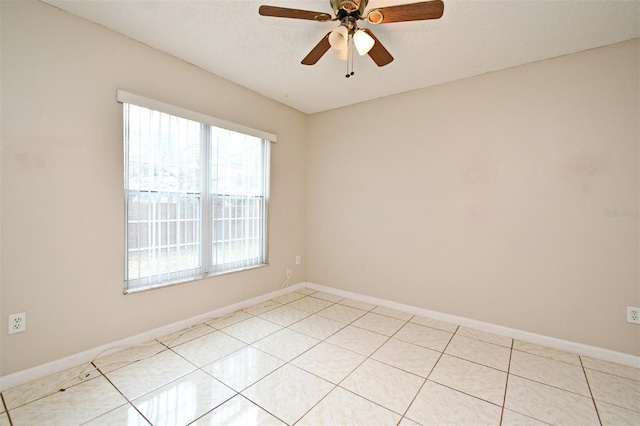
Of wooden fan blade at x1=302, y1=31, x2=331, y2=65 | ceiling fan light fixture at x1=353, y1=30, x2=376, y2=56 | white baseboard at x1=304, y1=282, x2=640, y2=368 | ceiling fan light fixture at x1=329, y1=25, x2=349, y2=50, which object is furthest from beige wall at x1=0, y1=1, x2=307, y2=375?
white baseboard at x1=304, y1=282, x2=640, y2=368

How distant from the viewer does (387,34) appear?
2.17 m

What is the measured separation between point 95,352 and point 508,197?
3.79m

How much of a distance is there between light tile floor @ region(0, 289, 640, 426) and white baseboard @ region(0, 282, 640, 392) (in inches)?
2.3

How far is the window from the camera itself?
7.79ft

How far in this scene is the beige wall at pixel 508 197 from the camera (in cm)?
225

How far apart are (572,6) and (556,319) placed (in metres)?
2.44

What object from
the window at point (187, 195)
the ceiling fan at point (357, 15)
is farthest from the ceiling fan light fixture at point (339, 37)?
the window at point (187, 195)

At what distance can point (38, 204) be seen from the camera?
1901 millimetres

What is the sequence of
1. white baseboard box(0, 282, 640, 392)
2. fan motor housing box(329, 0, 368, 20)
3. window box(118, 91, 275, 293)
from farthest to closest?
window box(118, 91, 275, 293)
white baseboard box(0, 282, 640, 392)
fan motor housing box(329, 0, 368, 20)

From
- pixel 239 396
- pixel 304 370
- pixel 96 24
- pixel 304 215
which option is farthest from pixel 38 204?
pixel 304 215

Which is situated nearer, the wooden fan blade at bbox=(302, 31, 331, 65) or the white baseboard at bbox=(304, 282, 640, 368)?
the wooden fan blade at bbox=(302, 31, 331, 65)

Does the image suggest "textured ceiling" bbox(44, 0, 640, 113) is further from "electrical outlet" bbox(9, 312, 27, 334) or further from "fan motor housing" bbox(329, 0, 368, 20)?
"electrical outlet" bbox(9, 312, 27, 334)

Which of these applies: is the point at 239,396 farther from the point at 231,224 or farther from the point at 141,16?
the point at 141,16

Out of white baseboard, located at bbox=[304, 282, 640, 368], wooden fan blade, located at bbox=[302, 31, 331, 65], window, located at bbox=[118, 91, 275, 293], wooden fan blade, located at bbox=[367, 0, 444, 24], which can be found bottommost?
white baseboard, located at bbox=[304, 282, 640, 368]
